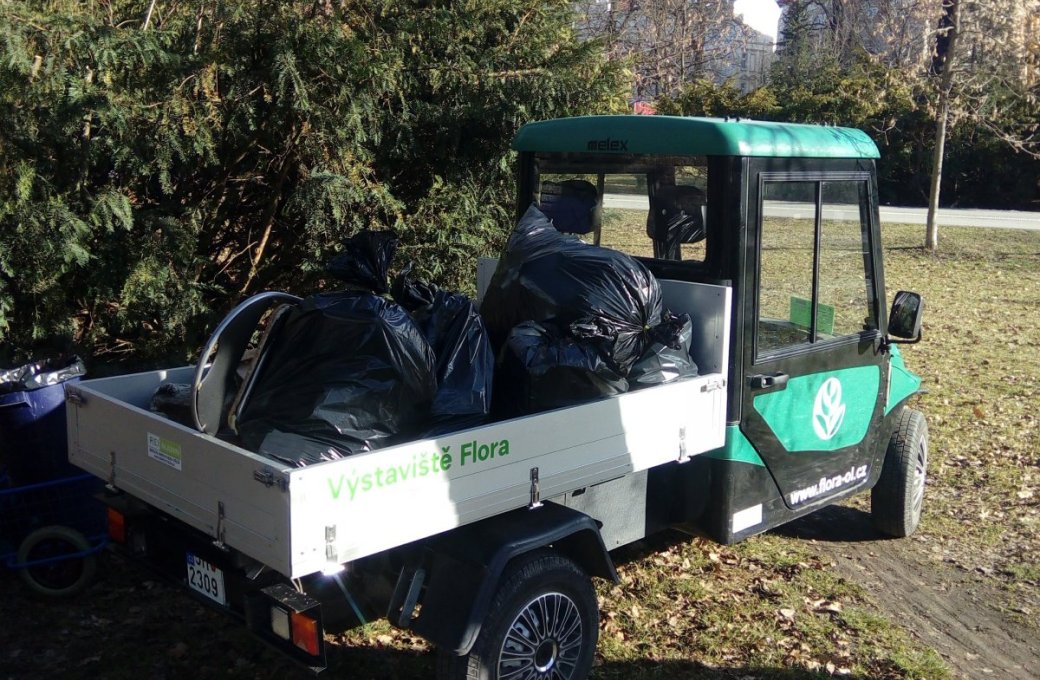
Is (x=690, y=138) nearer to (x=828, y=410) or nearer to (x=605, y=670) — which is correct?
(x=828, y=410)

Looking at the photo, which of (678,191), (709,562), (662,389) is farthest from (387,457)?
(709,562)

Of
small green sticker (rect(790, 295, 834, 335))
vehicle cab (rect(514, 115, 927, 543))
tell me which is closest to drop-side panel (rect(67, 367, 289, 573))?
vehicle cab (rect(514, 115, 927, 543))

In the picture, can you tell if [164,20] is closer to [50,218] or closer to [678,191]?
[50,218]

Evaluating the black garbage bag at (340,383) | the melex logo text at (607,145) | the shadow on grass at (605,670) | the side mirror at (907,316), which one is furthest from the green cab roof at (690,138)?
the shadow on grass at (605,670)

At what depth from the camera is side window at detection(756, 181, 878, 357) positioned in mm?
4145

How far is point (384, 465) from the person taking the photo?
290 cm

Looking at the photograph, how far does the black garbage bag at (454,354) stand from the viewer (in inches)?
135

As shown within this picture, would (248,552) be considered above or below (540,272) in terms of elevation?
below

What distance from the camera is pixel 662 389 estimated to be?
12.0 feet

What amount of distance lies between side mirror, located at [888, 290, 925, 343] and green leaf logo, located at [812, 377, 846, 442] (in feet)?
1.36

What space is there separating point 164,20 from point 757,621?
500 centimetres

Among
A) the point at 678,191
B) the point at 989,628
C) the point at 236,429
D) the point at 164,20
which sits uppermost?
the point at 164,20

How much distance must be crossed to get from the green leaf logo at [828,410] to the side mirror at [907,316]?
1.36 feet

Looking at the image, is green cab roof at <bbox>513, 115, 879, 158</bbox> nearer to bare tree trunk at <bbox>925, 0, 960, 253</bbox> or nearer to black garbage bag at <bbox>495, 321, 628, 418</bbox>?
black garbage bag at <bbox>495, 321, 628, 418</bbox>
